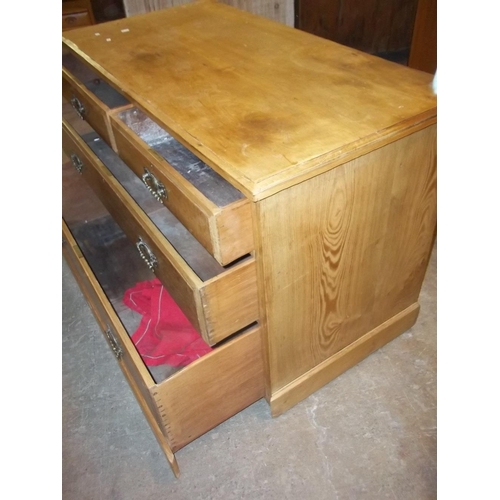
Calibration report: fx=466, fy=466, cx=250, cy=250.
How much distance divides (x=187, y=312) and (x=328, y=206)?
336mm

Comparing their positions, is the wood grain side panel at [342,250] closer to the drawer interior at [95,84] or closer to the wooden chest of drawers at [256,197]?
the wooden chest of drawers at [256,197]

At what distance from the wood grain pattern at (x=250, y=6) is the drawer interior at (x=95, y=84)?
828 millimetres

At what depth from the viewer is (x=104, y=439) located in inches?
45.4

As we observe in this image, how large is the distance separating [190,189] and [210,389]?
442mm

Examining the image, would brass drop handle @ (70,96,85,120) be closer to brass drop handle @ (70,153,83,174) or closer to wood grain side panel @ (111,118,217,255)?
brass drop handle @ (70,153,83,174)

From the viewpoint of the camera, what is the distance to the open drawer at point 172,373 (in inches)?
36.6

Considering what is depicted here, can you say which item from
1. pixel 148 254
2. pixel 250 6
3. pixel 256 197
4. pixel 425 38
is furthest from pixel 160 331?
pixel 250 6

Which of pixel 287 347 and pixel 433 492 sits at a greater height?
pixel 287 347

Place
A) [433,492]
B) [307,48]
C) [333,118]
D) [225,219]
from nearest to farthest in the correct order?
[225,219] < [333,118] < [433,492] < [307,48]

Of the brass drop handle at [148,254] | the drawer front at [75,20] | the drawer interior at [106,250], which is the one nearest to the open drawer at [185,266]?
the brass drop handle at [148,254]

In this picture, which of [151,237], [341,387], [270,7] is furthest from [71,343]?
[270,7]

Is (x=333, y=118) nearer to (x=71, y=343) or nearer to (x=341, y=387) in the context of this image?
(x=341, y=387)

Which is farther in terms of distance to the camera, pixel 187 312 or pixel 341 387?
pixel 341 387

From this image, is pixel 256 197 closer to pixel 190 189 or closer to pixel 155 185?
pixel 190 189
